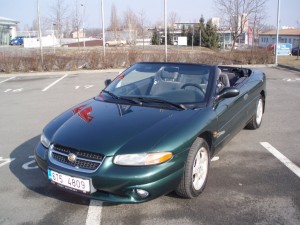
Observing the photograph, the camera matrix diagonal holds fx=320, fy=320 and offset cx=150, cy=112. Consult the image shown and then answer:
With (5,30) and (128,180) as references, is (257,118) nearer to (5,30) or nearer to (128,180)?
(128,180)

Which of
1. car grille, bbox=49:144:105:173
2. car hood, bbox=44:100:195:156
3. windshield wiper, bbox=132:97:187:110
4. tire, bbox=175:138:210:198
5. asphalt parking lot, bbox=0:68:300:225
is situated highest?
windshield wiper, bbox=132:97:187:110

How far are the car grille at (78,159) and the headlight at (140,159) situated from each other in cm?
17

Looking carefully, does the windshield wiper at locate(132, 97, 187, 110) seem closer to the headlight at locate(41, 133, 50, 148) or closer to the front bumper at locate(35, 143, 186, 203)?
the front bumper at locate(35, 143, 186, 203)

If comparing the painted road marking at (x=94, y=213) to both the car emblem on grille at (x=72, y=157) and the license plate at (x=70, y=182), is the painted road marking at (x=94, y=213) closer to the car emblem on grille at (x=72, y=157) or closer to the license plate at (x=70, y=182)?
the license plate at (x=70, y=182)

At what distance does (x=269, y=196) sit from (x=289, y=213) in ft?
1.23

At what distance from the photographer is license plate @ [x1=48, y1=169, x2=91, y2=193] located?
295 cm

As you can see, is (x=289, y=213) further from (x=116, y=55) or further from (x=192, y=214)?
(x=116, y=55)

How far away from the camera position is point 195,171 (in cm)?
342

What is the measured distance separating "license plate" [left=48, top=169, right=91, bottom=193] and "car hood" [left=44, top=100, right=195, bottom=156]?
11.5 inches

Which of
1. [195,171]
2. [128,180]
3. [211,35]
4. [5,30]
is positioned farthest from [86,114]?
[5,30]

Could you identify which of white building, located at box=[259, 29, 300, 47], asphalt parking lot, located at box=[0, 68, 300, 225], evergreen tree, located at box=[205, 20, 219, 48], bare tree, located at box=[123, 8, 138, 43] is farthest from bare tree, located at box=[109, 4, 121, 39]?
asphalt parking lot, located at box=[0, 68, 300, 225]

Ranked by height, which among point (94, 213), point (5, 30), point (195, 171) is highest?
point (5, 30)

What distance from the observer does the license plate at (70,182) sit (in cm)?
295

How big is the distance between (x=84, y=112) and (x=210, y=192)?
5.77ft
